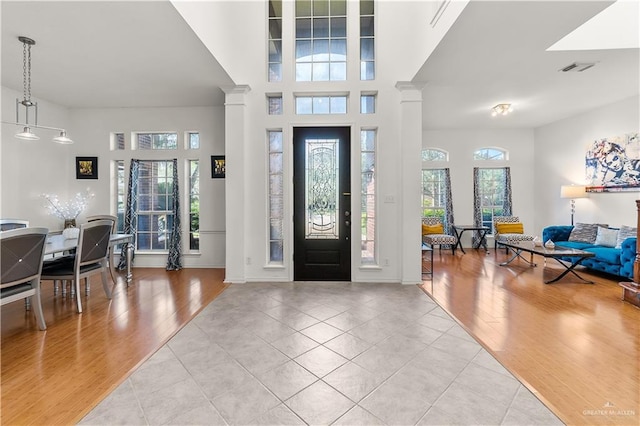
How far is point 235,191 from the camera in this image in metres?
4.17

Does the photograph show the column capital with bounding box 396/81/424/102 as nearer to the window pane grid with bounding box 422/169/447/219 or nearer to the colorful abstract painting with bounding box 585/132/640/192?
the window pane grid with bounding box 422/169/447/219

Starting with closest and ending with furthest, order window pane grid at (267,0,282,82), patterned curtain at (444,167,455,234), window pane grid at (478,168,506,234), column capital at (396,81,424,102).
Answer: column capital at (396,81,424,102)
window pane grid at (267,0,282,82)
patterned curtain at (444,167,455,234)
window pane grid at (478,168,506,234)

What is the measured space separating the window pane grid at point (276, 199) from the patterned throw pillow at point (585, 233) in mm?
5666

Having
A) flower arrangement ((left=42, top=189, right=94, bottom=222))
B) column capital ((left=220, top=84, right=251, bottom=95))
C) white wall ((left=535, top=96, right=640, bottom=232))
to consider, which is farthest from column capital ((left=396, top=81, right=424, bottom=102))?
flower arrangement ((left=42, top=189, right=94, bottom=222))

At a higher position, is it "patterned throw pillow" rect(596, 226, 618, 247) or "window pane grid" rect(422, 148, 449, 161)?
"window pane grid" rect(422, 148, 449, 161)

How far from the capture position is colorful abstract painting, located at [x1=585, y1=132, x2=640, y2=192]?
16.1 ft

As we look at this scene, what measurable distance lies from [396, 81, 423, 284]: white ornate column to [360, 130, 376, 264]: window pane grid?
16.3 inches

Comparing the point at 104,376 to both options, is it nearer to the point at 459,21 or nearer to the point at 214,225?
the point at 214,225

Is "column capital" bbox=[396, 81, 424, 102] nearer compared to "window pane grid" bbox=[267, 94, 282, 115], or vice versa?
"column capital" bbox=[396, 81, 424, 102]

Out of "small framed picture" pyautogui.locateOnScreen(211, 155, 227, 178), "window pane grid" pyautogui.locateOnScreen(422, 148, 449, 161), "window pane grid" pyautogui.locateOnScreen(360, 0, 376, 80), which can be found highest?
"window pane grid" pyautogui.locateOnScreen(360, 0, 376, 80)

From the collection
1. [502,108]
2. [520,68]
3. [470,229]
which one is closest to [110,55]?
[520,68]

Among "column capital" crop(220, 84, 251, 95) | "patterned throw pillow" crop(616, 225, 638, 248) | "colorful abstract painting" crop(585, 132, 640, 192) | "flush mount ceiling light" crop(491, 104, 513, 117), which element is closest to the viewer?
"column capital" crop(220, 84, 251, 95)

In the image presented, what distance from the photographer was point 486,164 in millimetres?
7270

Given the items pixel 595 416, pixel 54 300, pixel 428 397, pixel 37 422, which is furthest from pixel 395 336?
pixel 54 300
